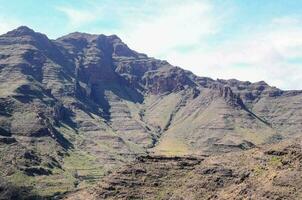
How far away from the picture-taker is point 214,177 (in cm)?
16338

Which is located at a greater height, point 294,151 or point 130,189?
point 294,151

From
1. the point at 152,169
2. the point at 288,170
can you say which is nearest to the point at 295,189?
the point at 288,170

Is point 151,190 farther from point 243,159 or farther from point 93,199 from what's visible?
point 243,159

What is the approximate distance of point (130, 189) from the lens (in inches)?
6850

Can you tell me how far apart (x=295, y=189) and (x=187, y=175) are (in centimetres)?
4355

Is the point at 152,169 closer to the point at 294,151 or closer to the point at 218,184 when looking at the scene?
the point at 218,184

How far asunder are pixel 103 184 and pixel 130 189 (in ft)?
34.1

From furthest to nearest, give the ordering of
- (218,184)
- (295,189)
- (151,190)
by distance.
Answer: (151,190)
(218,184)
(295,189)

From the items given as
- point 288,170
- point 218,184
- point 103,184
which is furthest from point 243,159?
point 103,184

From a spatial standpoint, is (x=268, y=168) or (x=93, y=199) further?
(x=93, y=199)

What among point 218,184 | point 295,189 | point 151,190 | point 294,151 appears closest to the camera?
point 295,189

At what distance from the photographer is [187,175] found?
6821 inches

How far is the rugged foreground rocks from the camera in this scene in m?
141

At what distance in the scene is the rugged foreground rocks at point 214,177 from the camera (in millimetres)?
141250
